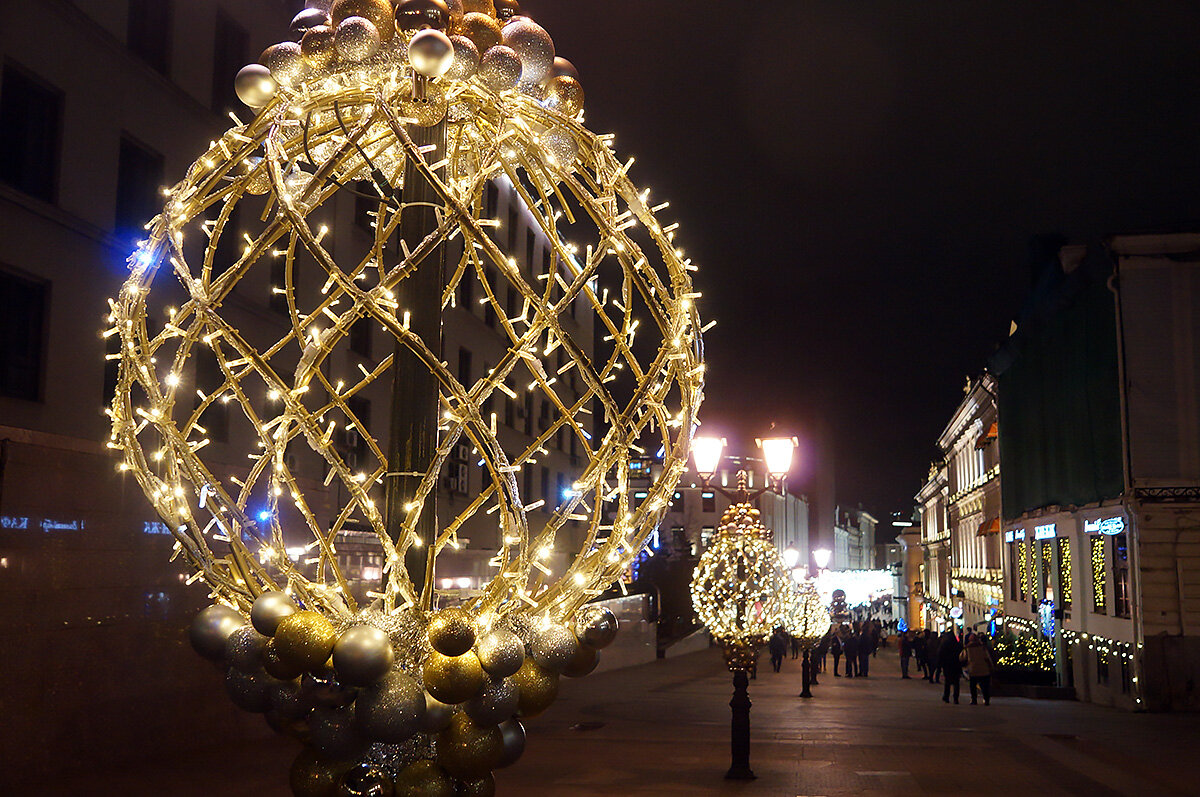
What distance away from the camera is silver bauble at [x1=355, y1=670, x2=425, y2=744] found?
318 centimetres

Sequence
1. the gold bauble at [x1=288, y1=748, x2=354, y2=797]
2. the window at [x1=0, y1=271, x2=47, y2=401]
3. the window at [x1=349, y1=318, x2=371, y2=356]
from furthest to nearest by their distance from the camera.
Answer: the window at [x1=349, y1=318, x2=371, y2=356]
the window at [x1=0, y1=271, x2=47, y2=401]
the gold bauble at [x1=288, y1=748, x2=354, y2=797]

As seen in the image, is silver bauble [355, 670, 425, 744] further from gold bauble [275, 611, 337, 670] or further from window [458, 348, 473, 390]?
window [458, 348, 473, 390]

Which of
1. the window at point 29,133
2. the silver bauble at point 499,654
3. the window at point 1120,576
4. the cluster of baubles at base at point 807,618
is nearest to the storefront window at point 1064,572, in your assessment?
the window at point 1120,576

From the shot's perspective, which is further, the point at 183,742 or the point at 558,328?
the point at 183,742

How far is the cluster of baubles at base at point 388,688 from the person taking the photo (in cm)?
320

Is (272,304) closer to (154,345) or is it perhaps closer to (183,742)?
(183,742)

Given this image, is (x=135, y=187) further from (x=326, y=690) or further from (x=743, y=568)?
(x=326, y=690)

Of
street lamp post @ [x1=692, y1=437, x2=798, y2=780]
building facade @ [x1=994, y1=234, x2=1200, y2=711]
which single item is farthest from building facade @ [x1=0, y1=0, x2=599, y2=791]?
building facade @ [x1=994, y1=234, x2=1200, y2=711]

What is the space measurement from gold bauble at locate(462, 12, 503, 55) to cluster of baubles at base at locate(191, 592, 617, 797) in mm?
2097

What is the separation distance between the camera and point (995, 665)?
1195 inches

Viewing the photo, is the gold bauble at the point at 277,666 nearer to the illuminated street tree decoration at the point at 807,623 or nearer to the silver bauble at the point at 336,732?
the silver bauble at the point at 336,732

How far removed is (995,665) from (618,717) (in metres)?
16.0

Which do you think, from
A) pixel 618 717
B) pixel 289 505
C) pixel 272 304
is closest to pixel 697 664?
pixel 618 717

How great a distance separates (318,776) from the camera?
11.5 feet
